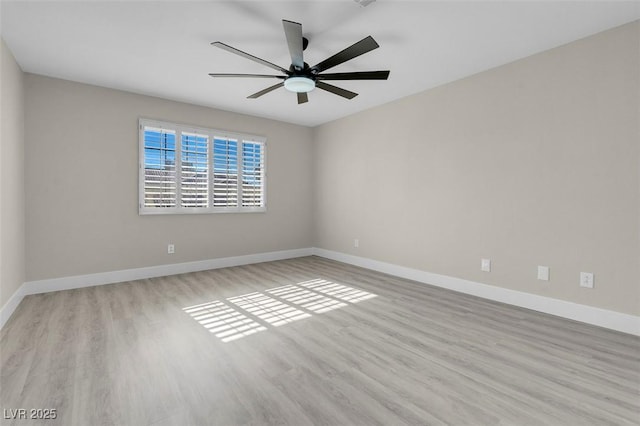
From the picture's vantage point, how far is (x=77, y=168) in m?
3.85

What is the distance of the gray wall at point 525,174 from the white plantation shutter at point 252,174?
6.59 ft

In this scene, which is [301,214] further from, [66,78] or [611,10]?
[611,10]

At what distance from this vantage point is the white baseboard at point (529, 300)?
2.60 metres

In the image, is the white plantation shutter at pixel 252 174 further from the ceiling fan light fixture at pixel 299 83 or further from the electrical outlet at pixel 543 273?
the electrical outlet at pixel 543 273

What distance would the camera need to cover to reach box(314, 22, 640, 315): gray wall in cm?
262

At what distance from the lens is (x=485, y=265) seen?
11.5 feet

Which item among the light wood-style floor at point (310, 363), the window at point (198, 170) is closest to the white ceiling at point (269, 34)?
the window at point (198, 170)

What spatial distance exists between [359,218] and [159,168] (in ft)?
10.7

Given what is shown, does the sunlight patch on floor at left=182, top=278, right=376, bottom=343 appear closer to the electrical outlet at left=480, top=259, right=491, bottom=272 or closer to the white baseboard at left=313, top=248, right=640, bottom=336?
the white baseboard at left=313, top=248, right=640, bottom=336

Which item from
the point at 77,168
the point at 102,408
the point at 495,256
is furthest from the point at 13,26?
the point at 495,256

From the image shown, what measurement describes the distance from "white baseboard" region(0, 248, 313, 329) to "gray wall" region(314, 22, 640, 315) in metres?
2.22

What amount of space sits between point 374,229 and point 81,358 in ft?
12.8

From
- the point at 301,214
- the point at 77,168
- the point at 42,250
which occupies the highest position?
the point at 77,168

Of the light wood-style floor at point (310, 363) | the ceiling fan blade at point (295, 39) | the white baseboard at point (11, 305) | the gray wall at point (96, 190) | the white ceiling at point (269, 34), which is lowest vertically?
the light wood-style floor at point (310, 363)
